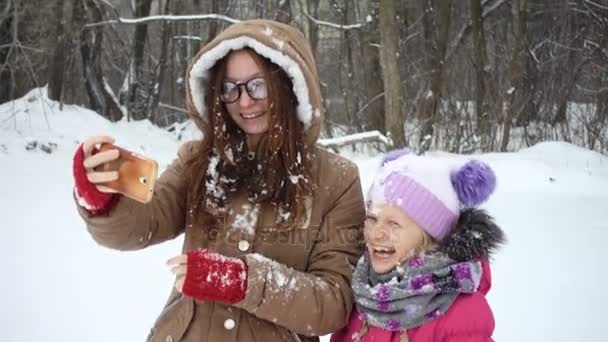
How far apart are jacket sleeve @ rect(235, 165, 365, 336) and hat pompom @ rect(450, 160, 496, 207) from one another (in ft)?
0.97

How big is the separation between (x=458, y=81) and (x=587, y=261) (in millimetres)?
7953

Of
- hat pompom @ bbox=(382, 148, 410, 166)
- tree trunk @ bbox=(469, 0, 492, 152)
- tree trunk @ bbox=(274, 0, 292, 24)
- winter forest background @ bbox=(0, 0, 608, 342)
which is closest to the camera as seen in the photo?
hat pompom @ bbox=(382, 148, 410, 166)

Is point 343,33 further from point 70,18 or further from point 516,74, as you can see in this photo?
point 70,18

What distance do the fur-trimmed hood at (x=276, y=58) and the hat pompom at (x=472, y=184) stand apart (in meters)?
0.44

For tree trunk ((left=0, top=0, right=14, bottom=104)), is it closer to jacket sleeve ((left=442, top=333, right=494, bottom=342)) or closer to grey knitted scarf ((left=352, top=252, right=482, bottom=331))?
grey knitted scarf ((left=352, top=252, right=482, bottom=331))

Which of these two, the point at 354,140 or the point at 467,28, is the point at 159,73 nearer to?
the point at 467,28

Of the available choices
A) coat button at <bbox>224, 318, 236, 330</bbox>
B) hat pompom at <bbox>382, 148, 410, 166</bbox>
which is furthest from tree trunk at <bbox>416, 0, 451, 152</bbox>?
coat button at <bbox>224, 318, 236, 330</bbox>

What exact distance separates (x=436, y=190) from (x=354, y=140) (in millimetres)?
6430

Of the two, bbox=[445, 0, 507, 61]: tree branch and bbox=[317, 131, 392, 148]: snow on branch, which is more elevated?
bbox=[445, 0, 507, 61]: tree branch

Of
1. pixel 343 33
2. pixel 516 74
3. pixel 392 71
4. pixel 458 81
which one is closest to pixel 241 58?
pixel 392 71

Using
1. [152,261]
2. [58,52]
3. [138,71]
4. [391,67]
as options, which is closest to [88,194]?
[152,261]

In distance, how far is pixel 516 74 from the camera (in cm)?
1059

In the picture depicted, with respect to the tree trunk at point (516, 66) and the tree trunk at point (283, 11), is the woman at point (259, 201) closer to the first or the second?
the tree trunk at point (516, 66)

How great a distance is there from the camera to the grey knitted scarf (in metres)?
1.54
